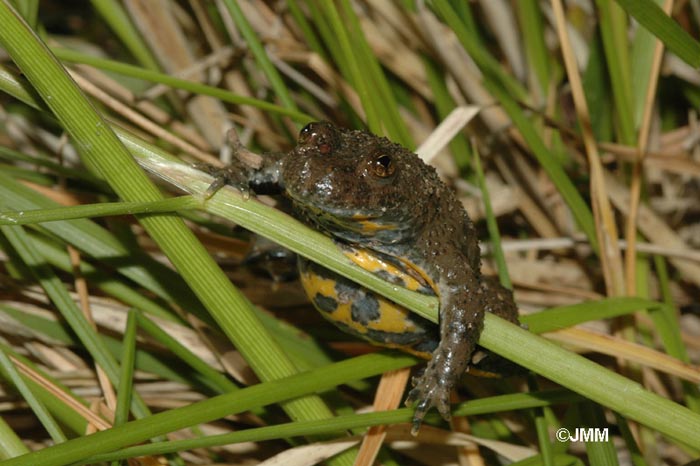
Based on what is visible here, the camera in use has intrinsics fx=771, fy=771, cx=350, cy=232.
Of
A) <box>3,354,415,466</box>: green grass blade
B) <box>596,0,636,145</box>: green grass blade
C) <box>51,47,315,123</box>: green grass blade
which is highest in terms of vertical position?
<box>596,0,636,145</box>: green grass blade

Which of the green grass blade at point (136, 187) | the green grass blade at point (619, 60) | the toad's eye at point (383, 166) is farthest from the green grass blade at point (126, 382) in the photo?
the green grass blade at point (619, 60)

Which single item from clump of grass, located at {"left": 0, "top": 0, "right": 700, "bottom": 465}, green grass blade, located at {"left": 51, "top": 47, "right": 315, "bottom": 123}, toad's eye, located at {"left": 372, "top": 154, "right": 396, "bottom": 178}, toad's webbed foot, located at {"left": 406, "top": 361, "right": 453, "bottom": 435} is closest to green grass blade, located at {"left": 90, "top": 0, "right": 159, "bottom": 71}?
clump of grass, located at {"left": 0, "top": 0, "right": 700, "bottom": 465}

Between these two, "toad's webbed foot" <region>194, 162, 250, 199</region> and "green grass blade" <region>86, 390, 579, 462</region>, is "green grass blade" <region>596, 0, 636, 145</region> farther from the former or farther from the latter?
"toad's webbed foot" <region>194, 162, 250, 199</region>

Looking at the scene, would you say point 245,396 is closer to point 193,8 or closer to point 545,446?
point 545,446

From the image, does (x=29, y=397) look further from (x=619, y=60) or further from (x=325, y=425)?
(x=619, y=60)

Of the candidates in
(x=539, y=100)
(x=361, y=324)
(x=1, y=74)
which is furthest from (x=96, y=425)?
(x=539, y=100)

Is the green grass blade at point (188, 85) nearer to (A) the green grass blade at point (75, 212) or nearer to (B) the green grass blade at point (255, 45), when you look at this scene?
(B) the green grass blade at point (255, 45)

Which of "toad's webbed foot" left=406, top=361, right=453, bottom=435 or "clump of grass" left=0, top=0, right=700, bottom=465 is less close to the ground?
"clump of grass" left=0, top=0, right=700, bottom=465
